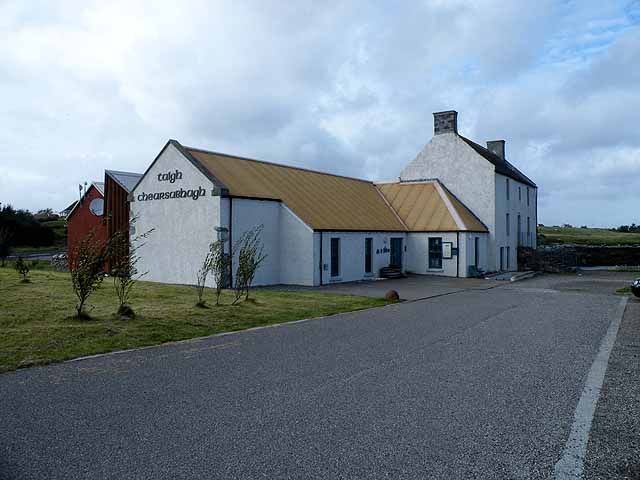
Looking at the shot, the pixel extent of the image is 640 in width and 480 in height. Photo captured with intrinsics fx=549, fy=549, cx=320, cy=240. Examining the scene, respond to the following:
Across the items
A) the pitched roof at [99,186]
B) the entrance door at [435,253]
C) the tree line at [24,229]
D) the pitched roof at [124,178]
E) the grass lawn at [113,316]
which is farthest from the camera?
the tree line at [24,229]

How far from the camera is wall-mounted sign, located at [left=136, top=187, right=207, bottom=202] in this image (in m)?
24.4

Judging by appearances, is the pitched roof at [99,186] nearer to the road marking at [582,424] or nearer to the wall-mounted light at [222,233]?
the wall-mounted light at [222,233]

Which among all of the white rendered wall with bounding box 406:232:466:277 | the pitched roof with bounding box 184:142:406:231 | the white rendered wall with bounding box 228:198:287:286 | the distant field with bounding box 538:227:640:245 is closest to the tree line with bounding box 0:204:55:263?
the pitched roof with bounding box 184:142:406:231

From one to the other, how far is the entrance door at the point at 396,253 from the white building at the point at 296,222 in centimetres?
6

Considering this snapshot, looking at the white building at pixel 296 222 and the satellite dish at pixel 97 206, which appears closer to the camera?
the white building at pixel 296 222

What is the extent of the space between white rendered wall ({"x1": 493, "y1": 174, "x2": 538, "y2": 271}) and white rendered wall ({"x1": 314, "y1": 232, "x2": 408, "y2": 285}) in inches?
308

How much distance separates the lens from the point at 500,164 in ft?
132

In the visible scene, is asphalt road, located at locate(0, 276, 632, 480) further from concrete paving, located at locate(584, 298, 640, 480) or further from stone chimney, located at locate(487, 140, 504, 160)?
stone chimney, located at locate(487, 140, 504, 160)

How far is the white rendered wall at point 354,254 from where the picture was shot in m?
26.0

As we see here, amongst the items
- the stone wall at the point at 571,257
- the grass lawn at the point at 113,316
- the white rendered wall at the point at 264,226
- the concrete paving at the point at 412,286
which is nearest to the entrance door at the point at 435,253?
the concrete paving at the point at 412,286

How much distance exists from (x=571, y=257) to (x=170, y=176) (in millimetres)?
30299

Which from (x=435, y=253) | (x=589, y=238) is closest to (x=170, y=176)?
(x=435, y=253)

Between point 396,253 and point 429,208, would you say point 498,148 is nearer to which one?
point 429,208

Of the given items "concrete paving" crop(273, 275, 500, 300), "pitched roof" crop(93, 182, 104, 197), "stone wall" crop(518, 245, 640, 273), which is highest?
"pitched roof" crop(93, 182, 104, 197)
